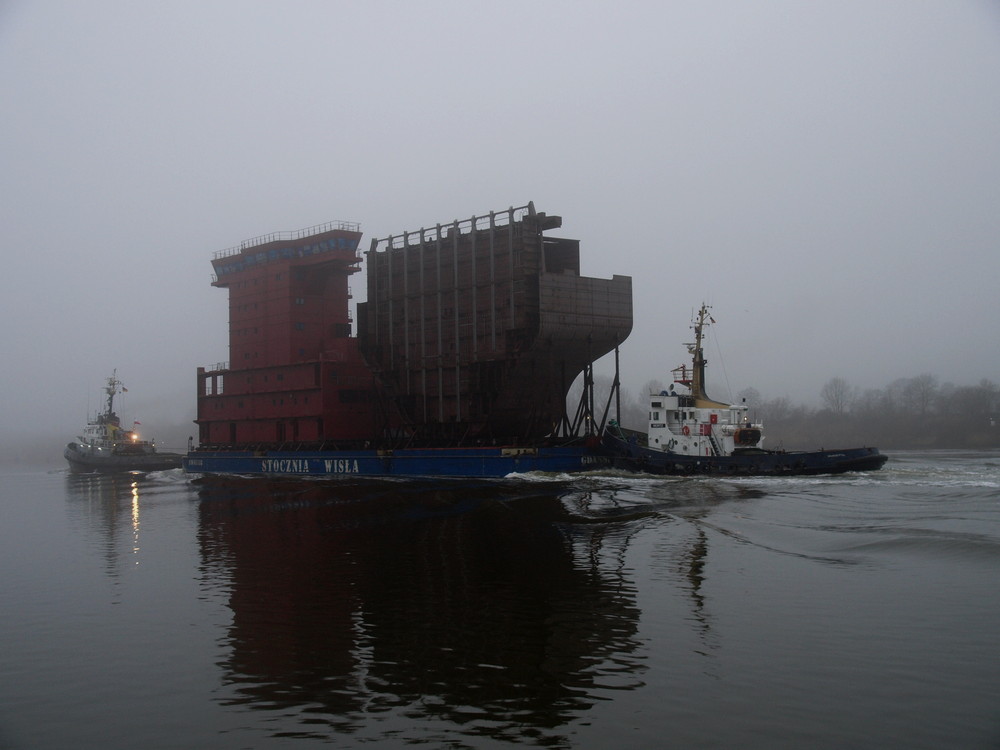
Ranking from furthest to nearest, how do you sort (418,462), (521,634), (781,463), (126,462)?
(126,462)
(418,462)
(781,463)
(521,634)

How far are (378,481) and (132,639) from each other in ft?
84.5

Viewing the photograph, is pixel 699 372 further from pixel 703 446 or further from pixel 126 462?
pixel 126 462

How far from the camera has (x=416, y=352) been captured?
36.4 meters

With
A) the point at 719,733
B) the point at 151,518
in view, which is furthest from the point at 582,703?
the point at 151,518

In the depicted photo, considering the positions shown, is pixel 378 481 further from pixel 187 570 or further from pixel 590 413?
pixel 187 570

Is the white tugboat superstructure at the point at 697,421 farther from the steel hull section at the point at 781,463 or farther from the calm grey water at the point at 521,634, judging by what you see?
the calm grey water at the point at 521,634

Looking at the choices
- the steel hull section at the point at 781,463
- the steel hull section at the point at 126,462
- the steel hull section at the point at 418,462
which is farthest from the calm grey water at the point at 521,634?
the steel hull section at the point at 126,462

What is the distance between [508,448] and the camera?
32.1m

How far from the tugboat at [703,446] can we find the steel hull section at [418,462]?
2181 mm

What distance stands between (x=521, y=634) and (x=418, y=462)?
26827 millimetres

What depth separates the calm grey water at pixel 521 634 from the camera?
662 centimetres

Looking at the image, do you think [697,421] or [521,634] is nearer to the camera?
[521,634]

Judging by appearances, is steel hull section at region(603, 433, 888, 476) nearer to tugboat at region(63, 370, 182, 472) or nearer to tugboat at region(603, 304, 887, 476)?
tugboat at region(603, 304, 887, 476)

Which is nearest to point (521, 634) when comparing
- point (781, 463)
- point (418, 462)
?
point (781, 463)
